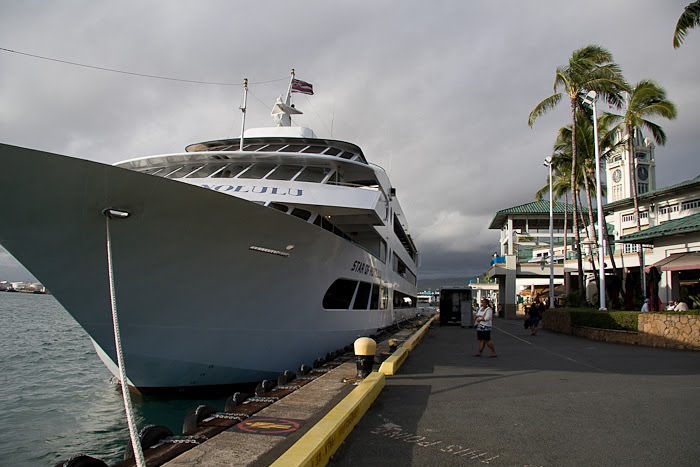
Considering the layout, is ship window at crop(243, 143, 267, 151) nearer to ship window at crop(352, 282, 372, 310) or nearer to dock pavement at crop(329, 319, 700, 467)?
ship window at crop(352, 282, 372, 310)

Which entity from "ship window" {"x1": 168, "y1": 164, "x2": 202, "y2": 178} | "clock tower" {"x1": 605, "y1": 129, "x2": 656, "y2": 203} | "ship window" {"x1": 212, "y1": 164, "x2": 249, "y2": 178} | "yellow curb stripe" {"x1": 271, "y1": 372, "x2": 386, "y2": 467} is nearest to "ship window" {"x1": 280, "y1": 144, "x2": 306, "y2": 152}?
"ship window" {"x1": 212, "y1": 164, "x2": 249, "y2": 178}

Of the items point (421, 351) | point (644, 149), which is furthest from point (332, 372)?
point (644, 149)

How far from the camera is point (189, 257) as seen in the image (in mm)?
8070

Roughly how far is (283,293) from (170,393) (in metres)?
2.70

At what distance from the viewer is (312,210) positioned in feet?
37.4

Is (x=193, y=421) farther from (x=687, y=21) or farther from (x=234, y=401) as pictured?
Result: (x=687, y=21)

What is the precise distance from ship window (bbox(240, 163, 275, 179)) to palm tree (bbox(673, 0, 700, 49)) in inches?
490

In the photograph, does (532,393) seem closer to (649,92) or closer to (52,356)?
(52,356)

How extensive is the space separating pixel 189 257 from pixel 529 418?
5425 mm

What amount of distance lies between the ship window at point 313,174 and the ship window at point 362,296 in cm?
310

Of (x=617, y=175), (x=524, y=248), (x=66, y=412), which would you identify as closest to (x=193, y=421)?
(x=66, y=412)

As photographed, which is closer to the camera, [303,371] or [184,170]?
[303,371]

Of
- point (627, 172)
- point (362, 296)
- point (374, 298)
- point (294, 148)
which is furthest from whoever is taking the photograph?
point (627, 172)

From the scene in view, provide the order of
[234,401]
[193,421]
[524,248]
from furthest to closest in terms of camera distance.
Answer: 1. [524,248]
2. [234,401]
3. [193,421]
